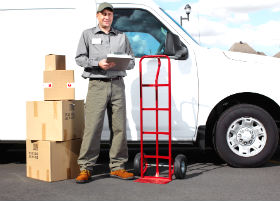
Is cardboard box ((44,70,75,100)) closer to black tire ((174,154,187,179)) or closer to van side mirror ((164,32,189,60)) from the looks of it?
van side mirror ((164,32,189,60))

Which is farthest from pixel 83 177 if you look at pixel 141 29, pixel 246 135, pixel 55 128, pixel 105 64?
pixel 246 135

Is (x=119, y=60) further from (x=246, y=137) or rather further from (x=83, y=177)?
(x=246, y=137)

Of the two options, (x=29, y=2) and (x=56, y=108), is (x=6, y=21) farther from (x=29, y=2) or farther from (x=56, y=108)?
(x=56, y=108)

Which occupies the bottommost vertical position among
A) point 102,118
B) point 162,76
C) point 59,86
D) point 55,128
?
point 55,128

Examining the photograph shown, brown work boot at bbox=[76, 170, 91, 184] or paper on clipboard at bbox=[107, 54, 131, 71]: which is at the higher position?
paper on clipboard at bbox=[107, 54, 131, 71]

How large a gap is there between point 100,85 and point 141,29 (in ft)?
3.76

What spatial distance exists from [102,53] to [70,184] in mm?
1505

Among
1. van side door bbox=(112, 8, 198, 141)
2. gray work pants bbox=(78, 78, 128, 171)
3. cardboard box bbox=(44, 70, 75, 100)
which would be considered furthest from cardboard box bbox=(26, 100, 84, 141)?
van side door bbox=(112, 8, 198, 141)

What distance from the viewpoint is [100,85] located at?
203 inches

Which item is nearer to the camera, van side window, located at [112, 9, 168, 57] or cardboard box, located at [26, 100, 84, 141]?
cardboard box, located at [26, 100, 84, 141]

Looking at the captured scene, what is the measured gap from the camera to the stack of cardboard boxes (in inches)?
205

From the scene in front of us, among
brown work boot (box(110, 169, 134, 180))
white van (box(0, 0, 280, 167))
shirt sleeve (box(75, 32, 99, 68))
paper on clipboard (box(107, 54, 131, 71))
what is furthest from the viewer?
white van (box(0, 0, 280, 167))

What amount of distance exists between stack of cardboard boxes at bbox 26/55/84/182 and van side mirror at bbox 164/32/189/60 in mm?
1198

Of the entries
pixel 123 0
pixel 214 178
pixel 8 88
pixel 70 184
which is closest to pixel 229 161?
pixel 214 178
